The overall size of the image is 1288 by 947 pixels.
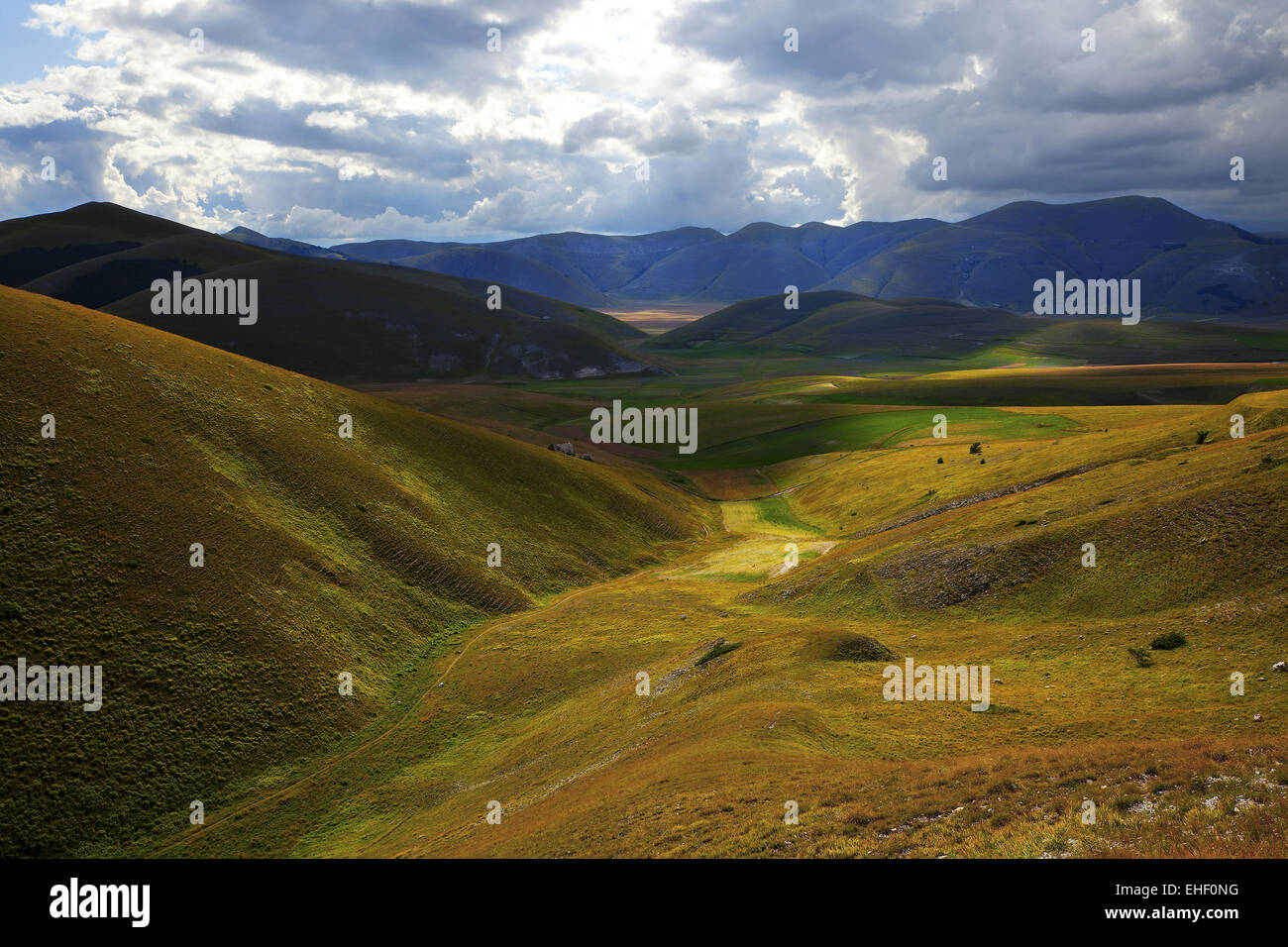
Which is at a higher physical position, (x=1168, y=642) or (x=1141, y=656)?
(x=1168, y=642)

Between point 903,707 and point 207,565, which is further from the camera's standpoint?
point 207,565

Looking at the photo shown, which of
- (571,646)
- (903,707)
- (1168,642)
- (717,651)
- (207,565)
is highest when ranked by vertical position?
(207,565)

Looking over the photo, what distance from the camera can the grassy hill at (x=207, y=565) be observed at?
129ft

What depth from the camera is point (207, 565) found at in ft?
172

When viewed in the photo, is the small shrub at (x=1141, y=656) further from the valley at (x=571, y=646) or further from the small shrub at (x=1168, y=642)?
the small shrub at (x=1168, y=642)

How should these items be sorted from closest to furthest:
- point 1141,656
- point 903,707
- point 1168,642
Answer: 1. point 903,707
2. point 1141,656
3. point 1168,642

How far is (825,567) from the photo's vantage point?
224 ft

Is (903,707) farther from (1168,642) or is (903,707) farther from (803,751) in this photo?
(1168,642)

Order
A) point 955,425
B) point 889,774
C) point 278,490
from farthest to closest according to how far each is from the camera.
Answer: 1. point 955,425
2. point 278,490
3. point 889,774

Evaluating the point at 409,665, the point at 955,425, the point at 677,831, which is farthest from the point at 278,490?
the point at 955,425

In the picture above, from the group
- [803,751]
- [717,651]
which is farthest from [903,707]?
[717,651]

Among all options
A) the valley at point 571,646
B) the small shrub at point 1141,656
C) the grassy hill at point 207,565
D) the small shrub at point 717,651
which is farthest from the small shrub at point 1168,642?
the grassy hill at point 207,565

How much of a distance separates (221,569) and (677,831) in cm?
4364
